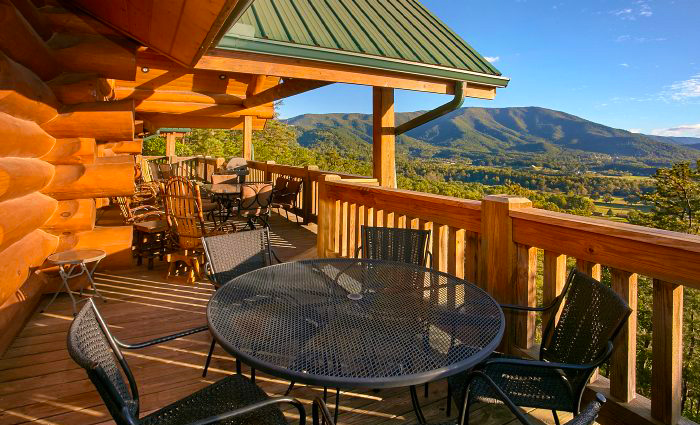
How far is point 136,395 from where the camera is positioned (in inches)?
61.3

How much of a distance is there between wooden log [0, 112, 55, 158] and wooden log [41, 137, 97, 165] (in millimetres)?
120

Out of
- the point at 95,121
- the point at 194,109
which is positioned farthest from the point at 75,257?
the point at 194,109

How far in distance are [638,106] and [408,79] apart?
20881cm

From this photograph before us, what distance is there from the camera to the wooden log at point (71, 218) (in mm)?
3994

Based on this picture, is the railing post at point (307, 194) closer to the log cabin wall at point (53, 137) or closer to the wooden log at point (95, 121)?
the log cabin wall at point (53, 137)

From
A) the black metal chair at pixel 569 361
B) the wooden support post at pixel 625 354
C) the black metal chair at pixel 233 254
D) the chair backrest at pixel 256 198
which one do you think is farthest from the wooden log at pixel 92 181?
the wooden support post at pixel 625 354

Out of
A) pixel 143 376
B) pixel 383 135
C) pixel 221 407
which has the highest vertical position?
pixel 383 135

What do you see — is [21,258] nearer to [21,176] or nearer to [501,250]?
[21,176]

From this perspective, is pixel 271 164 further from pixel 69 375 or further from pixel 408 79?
pixel 69 375

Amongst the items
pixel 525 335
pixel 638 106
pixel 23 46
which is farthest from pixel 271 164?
pixel 638 106

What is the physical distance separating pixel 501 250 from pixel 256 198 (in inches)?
188

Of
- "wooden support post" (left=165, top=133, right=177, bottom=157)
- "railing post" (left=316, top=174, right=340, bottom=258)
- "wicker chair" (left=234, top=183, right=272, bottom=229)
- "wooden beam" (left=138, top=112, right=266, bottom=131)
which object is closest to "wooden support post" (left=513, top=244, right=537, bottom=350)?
"railing post" (left=316, top=174, right=340, bottom=258)

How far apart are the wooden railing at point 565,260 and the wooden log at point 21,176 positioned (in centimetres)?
259

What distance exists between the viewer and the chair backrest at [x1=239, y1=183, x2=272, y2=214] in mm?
6434
